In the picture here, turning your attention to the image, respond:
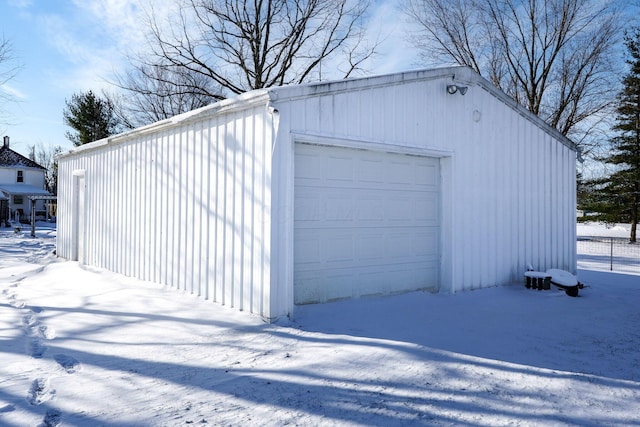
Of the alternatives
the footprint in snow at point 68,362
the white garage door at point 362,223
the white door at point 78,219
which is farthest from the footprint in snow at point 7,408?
the white door at point 78,219

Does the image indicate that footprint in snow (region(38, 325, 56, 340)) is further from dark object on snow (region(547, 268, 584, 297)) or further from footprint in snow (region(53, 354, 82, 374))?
dark object on snow (region(547, 268, 584, 297))

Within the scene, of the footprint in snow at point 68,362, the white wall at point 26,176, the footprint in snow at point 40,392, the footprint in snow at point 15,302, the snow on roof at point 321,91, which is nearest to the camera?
the footprint in snow at point 40,392

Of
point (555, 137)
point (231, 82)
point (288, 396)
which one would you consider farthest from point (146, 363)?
point (231, 82)

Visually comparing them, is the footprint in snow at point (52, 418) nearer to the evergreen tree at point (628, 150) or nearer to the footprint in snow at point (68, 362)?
the footprint in snow at point (68, 362)

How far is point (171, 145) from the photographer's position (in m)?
6.89

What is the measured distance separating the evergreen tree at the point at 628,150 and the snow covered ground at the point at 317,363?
69.8 ft

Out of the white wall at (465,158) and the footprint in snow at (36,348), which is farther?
the white wall at (465,158)

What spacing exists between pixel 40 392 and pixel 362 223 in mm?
4205

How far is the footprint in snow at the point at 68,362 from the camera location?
11.5 feet

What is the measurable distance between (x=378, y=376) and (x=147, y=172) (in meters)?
5.79

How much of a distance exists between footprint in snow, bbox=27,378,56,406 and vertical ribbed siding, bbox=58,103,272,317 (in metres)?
2.23

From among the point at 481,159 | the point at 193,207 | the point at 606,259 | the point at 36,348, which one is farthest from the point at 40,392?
the point at 606,259

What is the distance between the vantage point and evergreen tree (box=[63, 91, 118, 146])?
28031 millimetres

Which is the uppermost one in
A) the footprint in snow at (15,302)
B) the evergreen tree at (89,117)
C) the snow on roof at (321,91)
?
the evergreen tree at (89,117)
